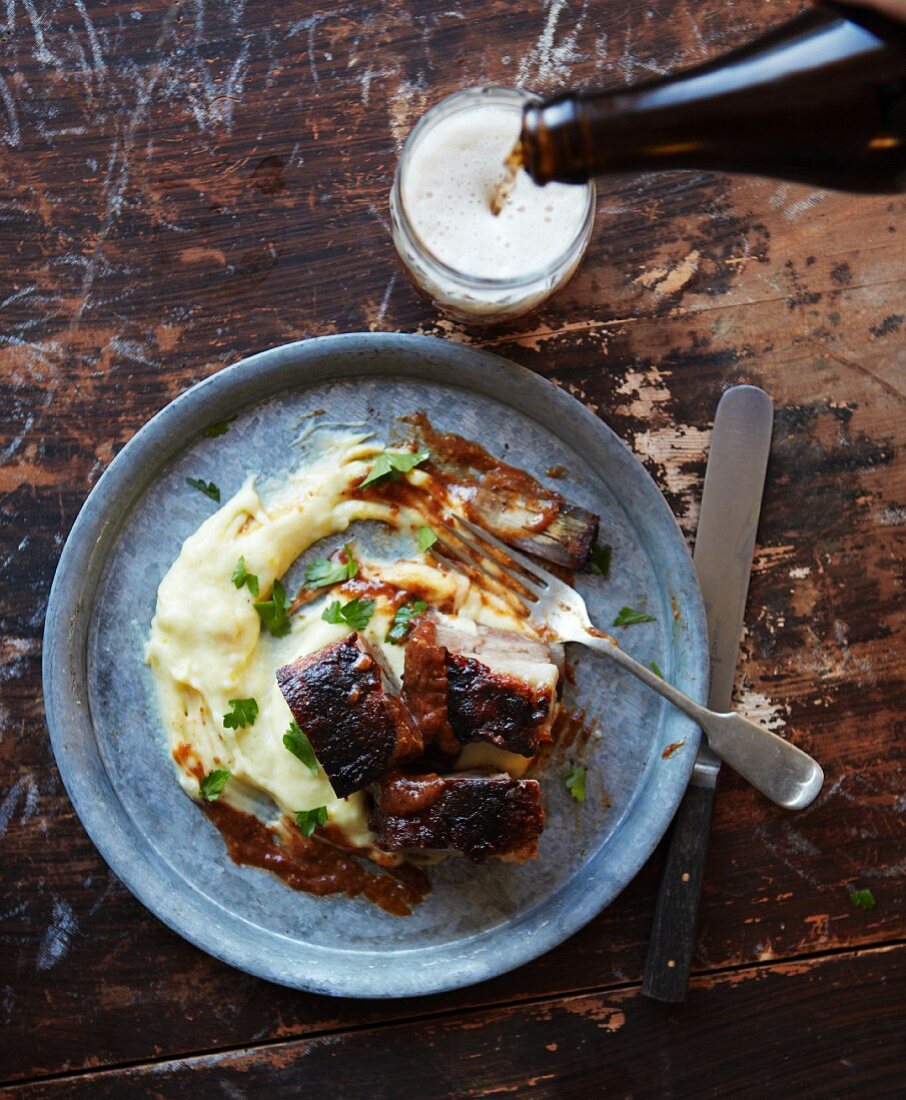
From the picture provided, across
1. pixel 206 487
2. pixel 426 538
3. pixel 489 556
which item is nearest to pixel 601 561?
pixel 489 556

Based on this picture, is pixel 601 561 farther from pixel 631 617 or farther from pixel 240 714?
pixel 240 714

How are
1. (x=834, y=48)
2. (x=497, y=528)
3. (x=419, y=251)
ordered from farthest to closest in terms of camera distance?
(x=497, y=528) < (x=419, y=251) < (x=834, y=48)

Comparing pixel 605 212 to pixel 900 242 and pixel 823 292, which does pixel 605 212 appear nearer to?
pixel 823 292

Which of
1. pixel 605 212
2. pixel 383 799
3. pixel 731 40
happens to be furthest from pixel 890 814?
pixel 731 40

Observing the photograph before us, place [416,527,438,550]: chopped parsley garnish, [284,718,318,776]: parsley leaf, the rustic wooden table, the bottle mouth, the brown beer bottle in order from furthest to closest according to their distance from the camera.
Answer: the rustic wooden table
[416,527,438,550]: chopped parsley garnish
[284,718,318,776]: parsley leaf
the bottle mouth
the brown beer bottle

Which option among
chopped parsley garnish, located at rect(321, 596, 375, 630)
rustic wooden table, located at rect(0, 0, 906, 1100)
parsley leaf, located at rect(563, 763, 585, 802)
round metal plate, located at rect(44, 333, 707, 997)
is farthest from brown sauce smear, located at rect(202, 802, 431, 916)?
chopped parsley garnish, located at rect(321, 596, 375, 630)

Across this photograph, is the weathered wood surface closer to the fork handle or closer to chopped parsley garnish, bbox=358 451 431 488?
the fork handle

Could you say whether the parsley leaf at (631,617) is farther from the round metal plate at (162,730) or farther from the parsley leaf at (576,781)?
the parsley leaf at (576,781)
